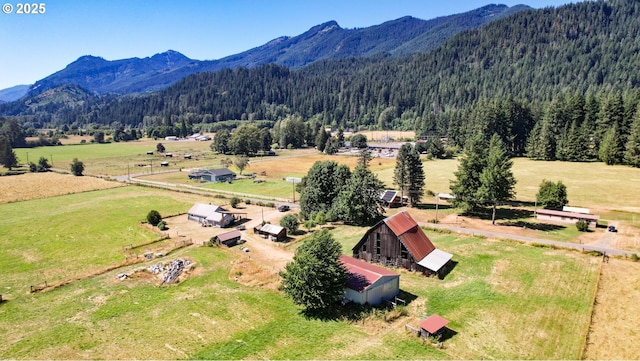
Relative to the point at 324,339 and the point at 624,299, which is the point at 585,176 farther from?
the point at 324,339

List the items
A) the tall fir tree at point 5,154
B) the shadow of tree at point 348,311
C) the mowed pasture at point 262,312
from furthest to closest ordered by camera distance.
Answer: the tall fir tree at point 5,154
the shadow of tree at point 348,311
the mowed pasture at point 262,312

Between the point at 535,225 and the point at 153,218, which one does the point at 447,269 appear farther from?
the point at 153,218

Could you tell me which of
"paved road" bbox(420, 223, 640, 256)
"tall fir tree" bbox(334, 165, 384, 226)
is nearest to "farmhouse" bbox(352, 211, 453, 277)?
"paved road" bbox(420, 223, 640, 256)

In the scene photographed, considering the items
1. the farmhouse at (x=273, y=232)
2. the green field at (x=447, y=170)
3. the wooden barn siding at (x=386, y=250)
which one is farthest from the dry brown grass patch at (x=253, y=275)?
the green field at (x=447, y=170)

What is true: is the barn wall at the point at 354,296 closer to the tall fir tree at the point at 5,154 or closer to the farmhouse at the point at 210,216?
the farmhouse at the point at 210,216

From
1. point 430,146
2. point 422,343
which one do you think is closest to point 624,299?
point 422,343

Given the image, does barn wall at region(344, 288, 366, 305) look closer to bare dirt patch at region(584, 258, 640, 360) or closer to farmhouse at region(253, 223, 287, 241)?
bare dirt patch at region(584, 258, 640, 360)
